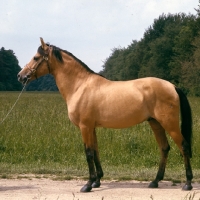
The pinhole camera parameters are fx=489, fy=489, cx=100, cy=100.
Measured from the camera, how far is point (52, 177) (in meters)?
9.65

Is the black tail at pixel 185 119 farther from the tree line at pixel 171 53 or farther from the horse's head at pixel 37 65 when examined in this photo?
the tree line at pixel 171 53

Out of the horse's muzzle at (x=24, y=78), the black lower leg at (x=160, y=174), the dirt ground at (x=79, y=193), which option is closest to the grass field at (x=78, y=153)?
the dirt ground at (x=79, y=193)

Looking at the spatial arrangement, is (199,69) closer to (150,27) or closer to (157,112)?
(150,27)

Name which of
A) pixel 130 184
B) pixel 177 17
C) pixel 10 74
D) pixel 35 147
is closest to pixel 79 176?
pixel 130 184

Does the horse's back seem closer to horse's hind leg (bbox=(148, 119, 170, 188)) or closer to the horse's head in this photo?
horse's hind leg (bbox=(148, 119, 170, 188))

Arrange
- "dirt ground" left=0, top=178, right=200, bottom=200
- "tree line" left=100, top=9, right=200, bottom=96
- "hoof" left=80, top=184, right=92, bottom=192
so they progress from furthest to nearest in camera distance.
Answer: "tree line" left=100, top=9, right=200, bottom=96 → "hoof" left=80, top=184, right=92, bottom=192 → "dirt ground" left=0, top=178, right=200, bottom=200

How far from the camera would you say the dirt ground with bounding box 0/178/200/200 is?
24.9 ft

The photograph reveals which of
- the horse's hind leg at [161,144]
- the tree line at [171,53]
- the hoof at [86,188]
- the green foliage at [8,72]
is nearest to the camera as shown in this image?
the hoof at [86,188]

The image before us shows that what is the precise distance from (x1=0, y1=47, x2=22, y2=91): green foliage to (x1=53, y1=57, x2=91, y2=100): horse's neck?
90.9m

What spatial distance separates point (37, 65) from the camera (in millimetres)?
8828

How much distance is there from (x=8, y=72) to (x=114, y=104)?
9795cm

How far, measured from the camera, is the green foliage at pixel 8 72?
101 meters

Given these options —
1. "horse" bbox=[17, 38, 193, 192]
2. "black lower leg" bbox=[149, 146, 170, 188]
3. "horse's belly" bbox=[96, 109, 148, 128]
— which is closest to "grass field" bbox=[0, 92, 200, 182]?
"black lower leg" bbox=[149, 146, 170, 188]

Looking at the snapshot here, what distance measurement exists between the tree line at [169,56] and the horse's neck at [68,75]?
136 ft
